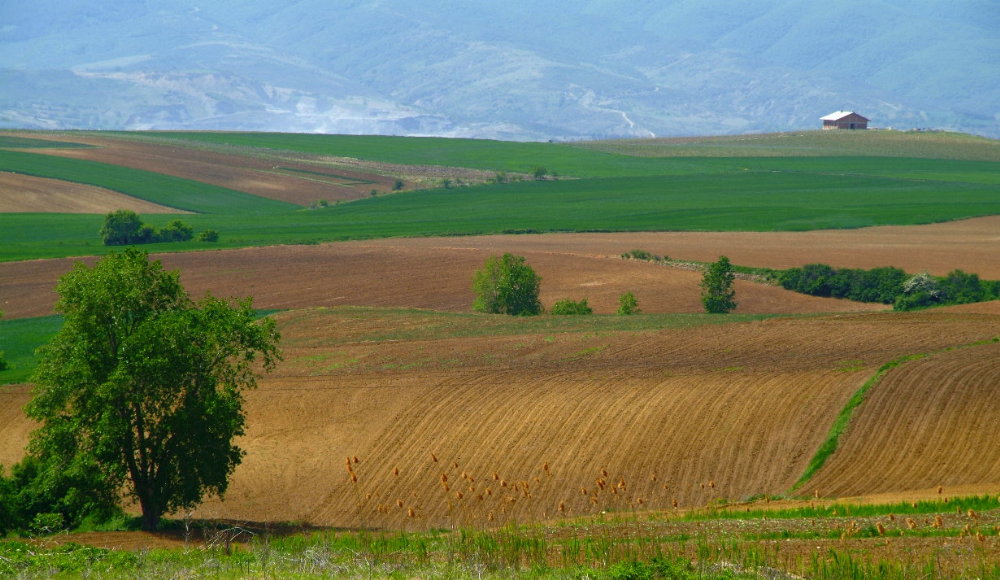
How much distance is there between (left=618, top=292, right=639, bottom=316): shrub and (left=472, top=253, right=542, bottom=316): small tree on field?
4.50 m

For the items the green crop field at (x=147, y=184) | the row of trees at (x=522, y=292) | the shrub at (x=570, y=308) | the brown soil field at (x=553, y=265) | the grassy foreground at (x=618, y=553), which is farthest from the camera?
the green crop field at (x=147, y=184)

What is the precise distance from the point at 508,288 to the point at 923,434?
32.5m

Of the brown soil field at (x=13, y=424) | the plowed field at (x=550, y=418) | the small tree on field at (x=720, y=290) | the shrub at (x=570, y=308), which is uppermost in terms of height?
the small tree on field at (x=720, y=290)

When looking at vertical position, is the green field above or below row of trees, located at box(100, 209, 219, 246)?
above

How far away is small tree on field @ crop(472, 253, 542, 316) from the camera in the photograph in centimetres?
6425

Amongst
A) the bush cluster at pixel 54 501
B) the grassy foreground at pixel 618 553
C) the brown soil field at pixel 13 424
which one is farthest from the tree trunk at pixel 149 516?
the brown soil field at pixel 13 424

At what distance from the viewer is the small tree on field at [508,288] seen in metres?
64.2

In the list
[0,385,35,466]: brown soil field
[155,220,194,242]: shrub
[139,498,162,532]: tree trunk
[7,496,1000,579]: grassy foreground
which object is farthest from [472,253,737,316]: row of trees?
[155,220,194,242]: shrub

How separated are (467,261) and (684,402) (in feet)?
148

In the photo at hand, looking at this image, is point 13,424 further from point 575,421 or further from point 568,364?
point 568,364

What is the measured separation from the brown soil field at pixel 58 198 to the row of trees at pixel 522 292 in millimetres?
67794

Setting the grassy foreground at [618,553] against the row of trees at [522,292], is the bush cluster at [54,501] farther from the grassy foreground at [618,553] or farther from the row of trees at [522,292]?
the row of trees at [522,292]

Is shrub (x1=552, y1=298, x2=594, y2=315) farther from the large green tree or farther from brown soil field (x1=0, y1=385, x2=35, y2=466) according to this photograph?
the large green tree

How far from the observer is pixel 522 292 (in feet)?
211
